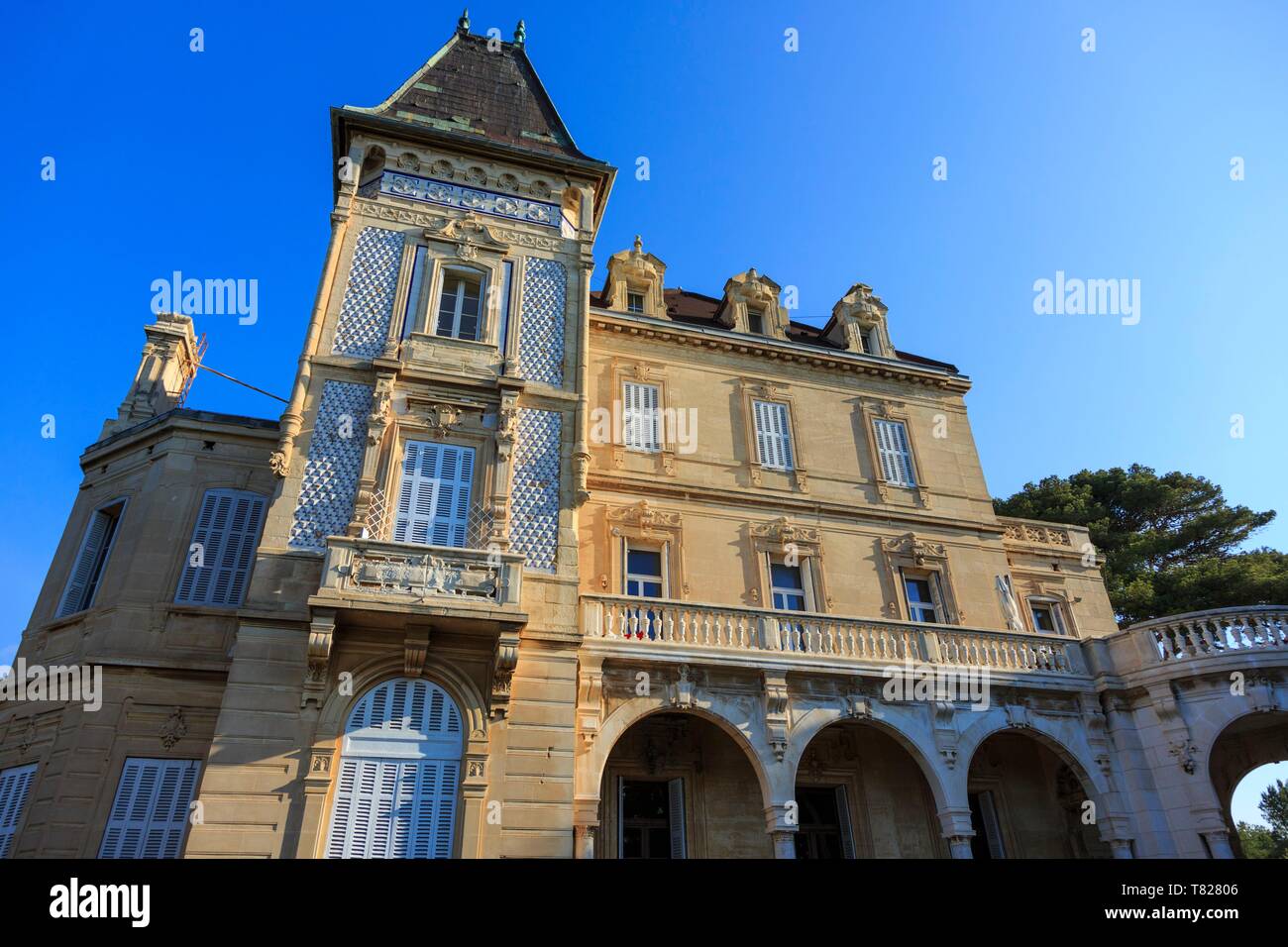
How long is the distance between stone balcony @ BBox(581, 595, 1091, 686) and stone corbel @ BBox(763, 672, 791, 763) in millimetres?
255

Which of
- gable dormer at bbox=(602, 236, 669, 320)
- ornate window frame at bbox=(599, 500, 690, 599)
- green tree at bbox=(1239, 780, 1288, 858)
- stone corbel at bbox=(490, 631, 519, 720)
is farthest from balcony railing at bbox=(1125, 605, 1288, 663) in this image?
green tree at bbox=(1239, 780, 1288, 858)

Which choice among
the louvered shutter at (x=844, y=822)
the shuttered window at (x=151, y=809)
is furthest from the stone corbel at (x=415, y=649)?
the louvered shutter at (x=844, y=822)

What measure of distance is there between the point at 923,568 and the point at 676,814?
882 centimetres

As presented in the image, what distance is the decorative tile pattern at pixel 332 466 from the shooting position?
1323cm

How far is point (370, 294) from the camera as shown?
52.0ft

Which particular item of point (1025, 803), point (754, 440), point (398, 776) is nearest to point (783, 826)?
point (398, 776)

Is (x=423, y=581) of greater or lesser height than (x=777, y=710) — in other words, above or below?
above

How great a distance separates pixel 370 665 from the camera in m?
12.3

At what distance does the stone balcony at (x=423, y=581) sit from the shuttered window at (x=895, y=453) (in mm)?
11929

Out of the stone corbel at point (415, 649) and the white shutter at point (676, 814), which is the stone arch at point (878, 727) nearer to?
the white shutter at point (676, 814)

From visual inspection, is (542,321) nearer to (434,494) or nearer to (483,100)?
(434,494)

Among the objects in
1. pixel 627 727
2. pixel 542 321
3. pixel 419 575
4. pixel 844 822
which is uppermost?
pixel 542 321

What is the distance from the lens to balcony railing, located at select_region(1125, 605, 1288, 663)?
50.2ft

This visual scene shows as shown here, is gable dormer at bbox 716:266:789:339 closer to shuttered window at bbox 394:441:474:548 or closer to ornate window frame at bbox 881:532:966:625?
ornate window frame at bbox 881:532:966:625
